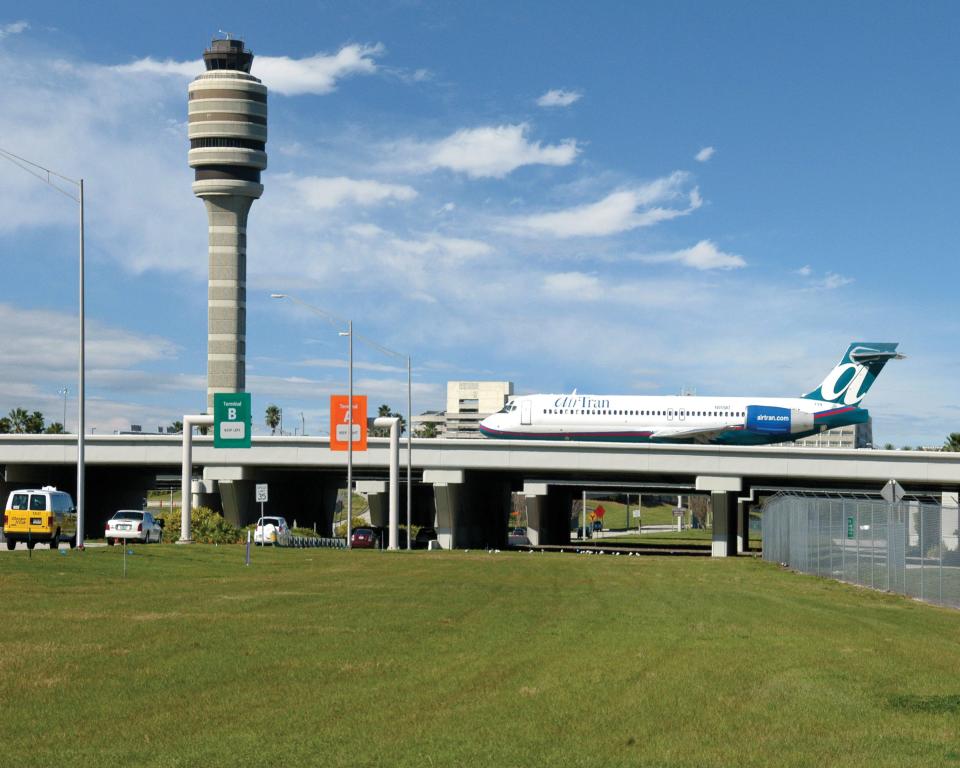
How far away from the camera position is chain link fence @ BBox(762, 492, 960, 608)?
27.8 meters

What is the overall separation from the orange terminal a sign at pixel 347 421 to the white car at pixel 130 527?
11.3 m

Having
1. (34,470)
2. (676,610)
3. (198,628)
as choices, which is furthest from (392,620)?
(34,470)

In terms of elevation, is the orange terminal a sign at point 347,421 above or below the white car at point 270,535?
above

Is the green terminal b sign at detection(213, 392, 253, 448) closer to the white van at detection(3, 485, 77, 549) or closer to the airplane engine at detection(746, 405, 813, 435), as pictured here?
the white van at detection(3, 485, 77, 549)

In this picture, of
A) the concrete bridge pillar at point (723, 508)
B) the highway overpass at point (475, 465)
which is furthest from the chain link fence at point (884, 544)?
the highway overpass at point (475, 465)

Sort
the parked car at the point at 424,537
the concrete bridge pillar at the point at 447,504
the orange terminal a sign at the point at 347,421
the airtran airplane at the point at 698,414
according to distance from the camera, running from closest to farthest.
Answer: the orange terminal a sign at the point at 347,421 < the concrete bridge pillar at the point at 447,504 < the airtran airplane at the point at 698,414 < the parked car at the point at 424,537

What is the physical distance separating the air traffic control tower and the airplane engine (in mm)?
74053

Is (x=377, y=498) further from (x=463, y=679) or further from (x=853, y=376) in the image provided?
(x=463, y=679)

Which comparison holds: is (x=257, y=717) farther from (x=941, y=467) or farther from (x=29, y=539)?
(x=941, y=467)

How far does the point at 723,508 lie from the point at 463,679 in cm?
6596

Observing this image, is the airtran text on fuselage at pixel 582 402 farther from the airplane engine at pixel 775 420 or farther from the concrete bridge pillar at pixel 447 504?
the airplane engine at pixel 775 420

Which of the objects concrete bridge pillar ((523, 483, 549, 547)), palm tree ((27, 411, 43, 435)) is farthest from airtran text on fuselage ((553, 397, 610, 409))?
palm tree ((27, 411, 43, 435))

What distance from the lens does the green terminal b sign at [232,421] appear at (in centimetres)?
6012

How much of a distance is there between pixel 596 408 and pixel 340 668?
6991cm
